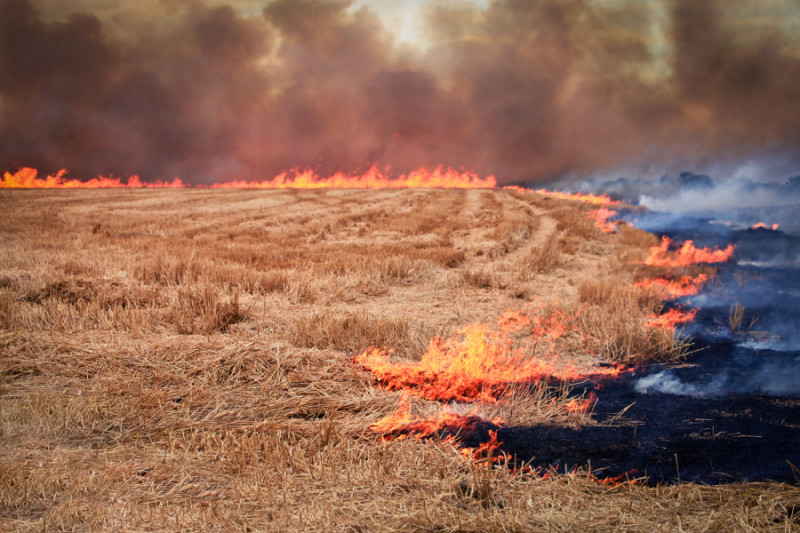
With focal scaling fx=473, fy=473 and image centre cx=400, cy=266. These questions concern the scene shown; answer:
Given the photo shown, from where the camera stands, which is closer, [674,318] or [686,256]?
[674,318]

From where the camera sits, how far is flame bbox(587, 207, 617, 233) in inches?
689

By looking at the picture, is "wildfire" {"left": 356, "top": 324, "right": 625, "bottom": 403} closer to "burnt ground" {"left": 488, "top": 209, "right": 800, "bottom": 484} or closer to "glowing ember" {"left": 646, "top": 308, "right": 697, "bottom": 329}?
"burnt ground" {"left": 488, "top": 209, "right": 800, "bottom": 484}

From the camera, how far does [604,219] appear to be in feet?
67.5

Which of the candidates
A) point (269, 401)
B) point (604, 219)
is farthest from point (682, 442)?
point (604, 219)

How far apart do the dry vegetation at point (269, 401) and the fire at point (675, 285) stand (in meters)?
0.57

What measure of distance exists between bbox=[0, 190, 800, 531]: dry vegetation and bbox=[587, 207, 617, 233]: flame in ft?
26.6

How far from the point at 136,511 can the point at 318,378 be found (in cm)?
190

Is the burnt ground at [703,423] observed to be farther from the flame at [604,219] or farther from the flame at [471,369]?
the flame at [604,219]

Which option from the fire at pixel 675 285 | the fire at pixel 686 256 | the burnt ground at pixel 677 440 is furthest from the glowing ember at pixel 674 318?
the fire at pixel 686 256

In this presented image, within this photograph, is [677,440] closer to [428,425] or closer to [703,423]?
[703,423]

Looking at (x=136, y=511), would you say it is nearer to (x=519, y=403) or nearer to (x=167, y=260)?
(x=519, y=403)

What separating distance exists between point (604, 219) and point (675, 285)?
13.0 meters

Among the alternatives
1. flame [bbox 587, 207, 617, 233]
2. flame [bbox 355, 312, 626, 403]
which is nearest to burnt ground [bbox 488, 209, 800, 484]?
flame [bbox 355, 312, 626, 403]

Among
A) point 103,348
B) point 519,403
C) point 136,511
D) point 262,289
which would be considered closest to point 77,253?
point 262,289
